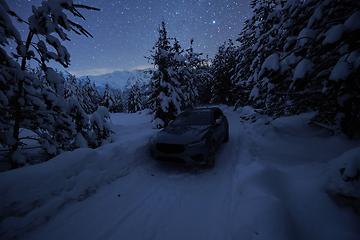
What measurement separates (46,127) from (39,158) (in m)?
0.82

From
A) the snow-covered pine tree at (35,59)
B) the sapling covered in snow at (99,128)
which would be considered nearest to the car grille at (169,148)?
the sapling covered in snow at (99,128)

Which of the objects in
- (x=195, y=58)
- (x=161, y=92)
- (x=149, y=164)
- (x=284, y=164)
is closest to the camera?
(x=284, y=164)

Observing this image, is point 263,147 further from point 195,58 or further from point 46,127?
point 195,58

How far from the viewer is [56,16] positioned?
2.97 m

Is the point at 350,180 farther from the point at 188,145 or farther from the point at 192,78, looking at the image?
the point at 192,78

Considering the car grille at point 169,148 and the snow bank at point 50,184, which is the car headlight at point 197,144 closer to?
the car grille at point 169,148

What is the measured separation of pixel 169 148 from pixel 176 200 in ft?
4.63

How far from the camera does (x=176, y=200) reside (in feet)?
10.00

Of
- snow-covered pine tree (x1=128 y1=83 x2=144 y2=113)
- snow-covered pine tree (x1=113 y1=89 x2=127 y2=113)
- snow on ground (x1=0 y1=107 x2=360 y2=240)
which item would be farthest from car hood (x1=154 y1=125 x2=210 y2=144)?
snow-covered pine tree (x1=113 y1=89 x2=127 y2=113)

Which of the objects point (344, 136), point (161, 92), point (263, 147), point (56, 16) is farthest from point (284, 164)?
→ point (161, 92)

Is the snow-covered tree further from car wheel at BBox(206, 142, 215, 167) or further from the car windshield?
the car windshield

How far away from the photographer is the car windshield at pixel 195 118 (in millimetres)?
5329

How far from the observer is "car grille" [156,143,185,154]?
3987mm

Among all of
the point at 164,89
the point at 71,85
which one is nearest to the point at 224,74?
the point at 164,89
